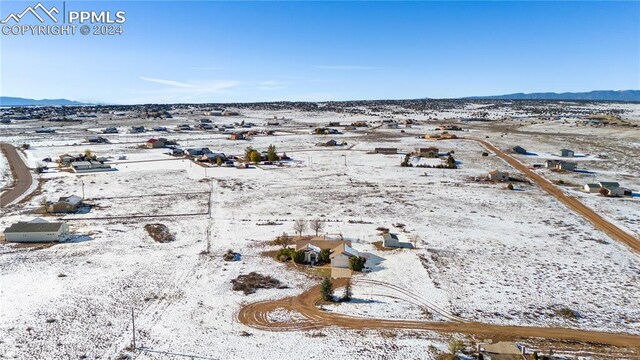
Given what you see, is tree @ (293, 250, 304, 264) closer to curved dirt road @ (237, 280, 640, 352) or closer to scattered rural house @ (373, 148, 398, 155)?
curved dirt road @ (237, 280, 640, 352)

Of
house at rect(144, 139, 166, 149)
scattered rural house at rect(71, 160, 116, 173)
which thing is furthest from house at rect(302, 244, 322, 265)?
house at rect(144, 139, 166, 149)

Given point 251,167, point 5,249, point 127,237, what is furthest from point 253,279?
point 251,167

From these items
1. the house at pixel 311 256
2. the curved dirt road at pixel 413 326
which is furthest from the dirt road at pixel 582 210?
the house at pixel 311 256

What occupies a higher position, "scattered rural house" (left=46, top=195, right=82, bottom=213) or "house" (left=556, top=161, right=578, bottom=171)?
"house" (left=556, top=161, right=578, bottom=171)

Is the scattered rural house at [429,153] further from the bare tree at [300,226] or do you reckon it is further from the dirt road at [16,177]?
the dirt road at [16,177]

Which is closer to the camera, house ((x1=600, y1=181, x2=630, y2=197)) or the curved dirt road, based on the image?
the curved dirt road

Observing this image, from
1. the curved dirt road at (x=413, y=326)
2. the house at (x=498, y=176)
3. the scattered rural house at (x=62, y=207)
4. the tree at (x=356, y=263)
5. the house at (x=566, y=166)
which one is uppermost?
the house at (x=566, y=166)

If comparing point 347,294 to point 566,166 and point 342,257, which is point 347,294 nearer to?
point 342,257
